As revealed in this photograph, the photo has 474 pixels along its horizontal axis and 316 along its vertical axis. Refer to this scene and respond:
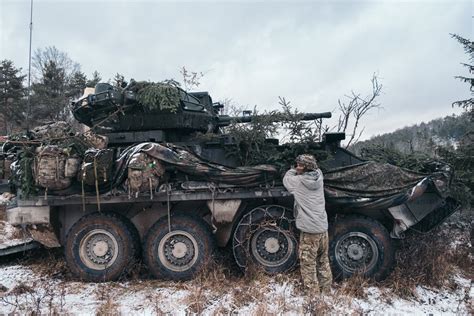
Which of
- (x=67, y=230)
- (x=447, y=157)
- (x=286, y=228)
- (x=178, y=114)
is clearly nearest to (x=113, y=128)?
(x=178, y=114)

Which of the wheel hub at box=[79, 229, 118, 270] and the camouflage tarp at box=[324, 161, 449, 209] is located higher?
the camouflage tarp at box=[324, 161, 449, 209]

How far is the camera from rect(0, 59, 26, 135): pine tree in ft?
78.3

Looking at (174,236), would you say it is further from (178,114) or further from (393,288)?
(393,288)

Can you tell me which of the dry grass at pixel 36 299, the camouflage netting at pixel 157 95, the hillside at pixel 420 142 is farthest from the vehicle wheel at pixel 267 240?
the hillside at pixel 420 142

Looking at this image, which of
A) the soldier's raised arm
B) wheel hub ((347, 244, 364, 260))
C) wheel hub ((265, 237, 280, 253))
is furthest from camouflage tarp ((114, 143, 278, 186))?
wheel hub ((347, 244, 364, 260))

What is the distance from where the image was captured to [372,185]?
18.1 ft

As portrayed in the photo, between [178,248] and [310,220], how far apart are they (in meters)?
2.34

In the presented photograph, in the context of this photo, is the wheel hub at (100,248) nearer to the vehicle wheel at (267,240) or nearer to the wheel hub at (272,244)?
the vehicle wheel at (267,240)

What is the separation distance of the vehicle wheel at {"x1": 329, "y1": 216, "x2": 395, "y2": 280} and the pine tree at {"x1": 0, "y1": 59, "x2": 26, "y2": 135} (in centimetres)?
2500

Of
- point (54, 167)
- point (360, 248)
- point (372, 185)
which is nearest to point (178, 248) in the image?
point (54, 167)

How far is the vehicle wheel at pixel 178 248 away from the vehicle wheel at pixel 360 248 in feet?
6.85

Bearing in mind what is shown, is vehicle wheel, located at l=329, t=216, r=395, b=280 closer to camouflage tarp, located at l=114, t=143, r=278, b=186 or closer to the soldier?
the soldier

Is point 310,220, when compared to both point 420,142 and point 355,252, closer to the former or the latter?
point 355,252

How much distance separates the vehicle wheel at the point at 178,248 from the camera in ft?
18.7
